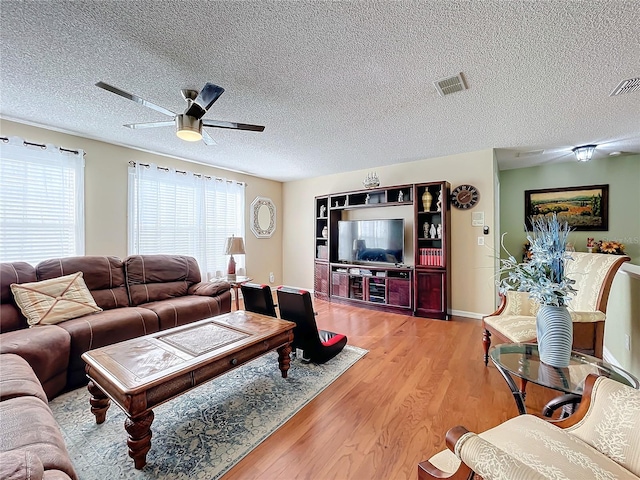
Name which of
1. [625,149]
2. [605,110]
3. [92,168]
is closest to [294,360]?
[92,168]

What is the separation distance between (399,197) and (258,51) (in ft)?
10.4

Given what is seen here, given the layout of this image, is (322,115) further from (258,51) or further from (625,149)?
(625,149)

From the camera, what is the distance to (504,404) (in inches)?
77.0

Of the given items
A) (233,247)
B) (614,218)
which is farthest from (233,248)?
(614,218)

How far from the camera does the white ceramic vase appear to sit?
1.52 meters

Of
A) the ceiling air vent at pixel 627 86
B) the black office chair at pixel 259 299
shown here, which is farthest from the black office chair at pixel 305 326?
the ceiling air vent at pixel 627 86

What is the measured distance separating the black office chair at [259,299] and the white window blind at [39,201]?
239cm

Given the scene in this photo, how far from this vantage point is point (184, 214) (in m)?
4.45

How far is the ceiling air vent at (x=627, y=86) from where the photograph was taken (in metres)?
2.13

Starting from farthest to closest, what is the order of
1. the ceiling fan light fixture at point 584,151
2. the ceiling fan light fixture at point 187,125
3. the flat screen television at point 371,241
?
the flat screen television at point 371,241 < the ceiling fan light fixture at point 584,151 < the ceiling fan light fixture at point 187,125

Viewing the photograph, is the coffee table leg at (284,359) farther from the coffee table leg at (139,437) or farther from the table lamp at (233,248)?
the table lamp at (233,248)

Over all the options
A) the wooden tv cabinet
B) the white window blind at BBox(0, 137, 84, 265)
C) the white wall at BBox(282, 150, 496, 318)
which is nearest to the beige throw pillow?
the white window blind at BBox(0, 137, 84, 265)

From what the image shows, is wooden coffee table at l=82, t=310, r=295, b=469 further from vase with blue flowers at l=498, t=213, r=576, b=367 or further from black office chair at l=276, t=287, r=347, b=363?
vase with blue flowers at l=498, t=213, r=576, b=367

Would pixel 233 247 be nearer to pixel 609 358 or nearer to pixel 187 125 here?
pixel 187 125
